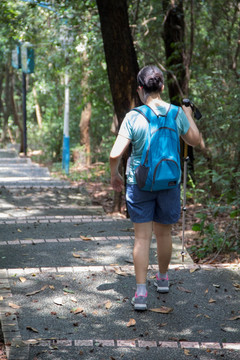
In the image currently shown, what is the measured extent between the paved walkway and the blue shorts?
0.78 m

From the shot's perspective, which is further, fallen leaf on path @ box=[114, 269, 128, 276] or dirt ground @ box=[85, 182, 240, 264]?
dirt ground @ box=[85, 182, 240, 264]

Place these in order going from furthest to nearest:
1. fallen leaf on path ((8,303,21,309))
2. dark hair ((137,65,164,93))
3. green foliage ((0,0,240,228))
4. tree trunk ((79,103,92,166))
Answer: tree trunk ((79,103,92,166)), green foliage ((0,0,240,228)), fallen leaf on path ((8,303,21,309)), dark hair ((137,65,164,93))

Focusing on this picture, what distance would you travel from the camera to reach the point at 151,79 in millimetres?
4016

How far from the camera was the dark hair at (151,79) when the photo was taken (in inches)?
158

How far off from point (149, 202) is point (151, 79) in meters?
0.96

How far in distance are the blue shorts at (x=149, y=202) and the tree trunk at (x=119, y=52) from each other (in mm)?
4209

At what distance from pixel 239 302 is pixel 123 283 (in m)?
1.06

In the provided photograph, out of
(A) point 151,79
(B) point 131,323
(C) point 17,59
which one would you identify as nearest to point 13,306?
(B) point 131,323

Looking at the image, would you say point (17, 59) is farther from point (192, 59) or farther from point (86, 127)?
point (192, 59)

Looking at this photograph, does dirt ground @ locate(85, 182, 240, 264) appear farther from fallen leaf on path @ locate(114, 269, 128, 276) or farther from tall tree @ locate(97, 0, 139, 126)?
tall tree @ locate(97, 0, 139, 126)

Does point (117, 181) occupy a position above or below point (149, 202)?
above

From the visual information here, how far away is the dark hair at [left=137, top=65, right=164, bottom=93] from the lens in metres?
4.01

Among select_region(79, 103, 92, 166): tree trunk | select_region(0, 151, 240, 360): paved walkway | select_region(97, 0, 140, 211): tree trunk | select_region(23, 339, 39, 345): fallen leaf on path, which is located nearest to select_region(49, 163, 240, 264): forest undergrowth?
select_region(0, 151, 240, 360): paved walkway

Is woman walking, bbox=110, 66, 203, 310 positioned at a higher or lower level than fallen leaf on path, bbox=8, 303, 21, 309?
higher
